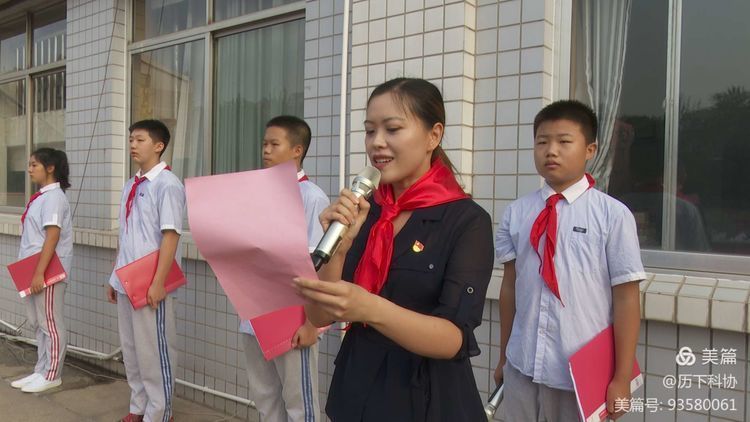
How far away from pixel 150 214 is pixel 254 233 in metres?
2.98

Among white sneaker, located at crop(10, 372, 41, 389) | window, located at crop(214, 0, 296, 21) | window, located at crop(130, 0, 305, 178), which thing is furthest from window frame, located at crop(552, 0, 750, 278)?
white sneaker, located at crop(10, 372, 41, 389)

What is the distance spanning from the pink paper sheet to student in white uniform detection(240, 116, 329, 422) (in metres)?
1.81

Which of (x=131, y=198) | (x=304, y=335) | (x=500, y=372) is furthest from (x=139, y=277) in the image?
(x=500, y=372)

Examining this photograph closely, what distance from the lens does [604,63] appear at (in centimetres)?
347

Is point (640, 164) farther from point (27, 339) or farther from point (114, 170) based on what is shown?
point (27, 339)

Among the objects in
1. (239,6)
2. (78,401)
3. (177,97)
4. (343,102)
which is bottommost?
(78,401)

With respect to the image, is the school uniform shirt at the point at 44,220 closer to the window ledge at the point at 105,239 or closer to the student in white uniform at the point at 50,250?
the student in white uniform at the point at 50,250

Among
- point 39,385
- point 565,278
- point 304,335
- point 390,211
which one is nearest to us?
point 390,211

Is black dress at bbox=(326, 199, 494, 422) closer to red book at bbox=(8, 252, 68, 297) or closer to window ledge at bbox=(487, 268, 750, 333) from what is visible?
window ledge at bbox=(487, 268, 750, 333)

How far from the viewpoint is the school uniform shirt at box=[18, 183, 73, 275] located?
5.11m

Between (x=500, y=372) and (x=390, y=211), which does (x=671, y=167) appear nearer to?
(x=500, y=372)

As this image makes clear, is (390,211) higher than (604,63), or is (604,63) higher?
(604,63)

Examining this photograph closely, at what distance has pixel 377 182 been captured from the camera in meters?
1.58

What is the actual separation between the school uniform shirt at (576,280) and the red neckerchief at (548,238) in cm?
2
